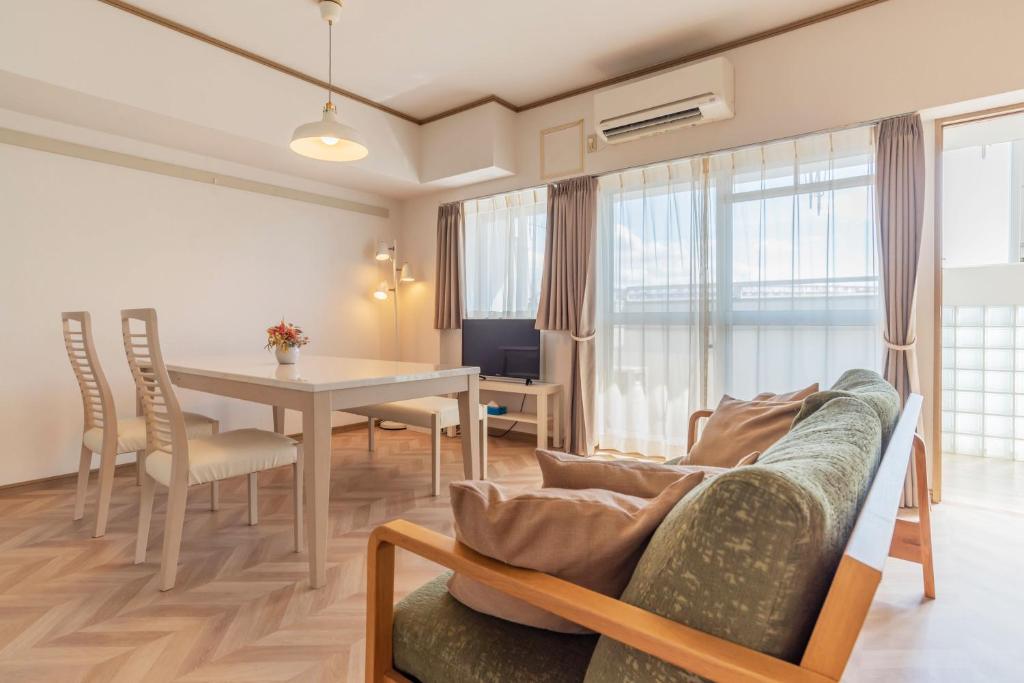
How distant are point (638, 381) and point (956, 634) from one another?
234cm

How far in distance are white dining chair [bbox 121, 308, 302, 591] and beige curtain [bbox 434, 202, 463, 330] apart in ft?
8.81

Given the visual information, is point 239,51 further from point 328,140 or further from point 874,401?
point 874,401

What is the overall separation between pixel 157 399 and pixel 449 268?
307cm

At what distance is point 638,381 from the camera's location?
156 inches

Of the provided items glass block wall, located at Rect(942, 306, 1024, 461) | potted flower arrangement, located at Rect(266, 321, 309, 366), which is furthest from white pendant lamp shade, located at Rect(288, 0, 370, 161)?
glass block wall, located at Rect(942, 306, 1024, 461)

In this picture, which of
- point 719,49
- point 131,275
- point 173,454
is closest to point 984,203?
point 719,49

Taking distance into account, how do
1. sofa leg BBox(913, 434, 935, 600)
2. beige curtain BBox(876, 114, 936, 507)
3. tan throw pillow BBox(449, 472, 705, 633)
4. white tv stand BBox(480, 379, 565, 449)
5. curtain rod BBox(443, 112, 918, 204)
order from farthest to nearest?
1. white tv stand BBox(480, 379, 565, 449)
2. curtain rod BBox(443, 112, 918, 204)
3. beige curtain BBox(876, 114, 936, 507)
4. sofa leg BBox(913, 434, 935, 600)
5. tan throw pillow BBox(449, 472, 705, 633)

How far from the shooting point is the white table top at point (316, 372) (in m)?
2.17

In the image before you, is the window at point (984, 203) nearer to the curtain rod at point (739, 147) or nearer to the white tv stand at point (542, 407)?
the curtain rod at point (739, 147)

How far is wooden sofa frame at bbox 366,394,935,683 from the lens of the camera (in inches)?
22.8

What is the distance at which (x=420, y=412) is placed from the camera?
3189 mm

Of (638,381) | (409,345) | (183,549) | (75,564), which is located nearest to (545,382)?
(638,381)

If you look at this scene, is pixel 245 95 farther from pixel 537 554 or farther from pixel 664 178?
pixel 537 554

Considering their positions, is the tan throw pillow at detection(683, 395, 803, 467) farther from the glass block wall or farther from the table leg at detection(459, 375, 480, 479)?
the glass block wall
